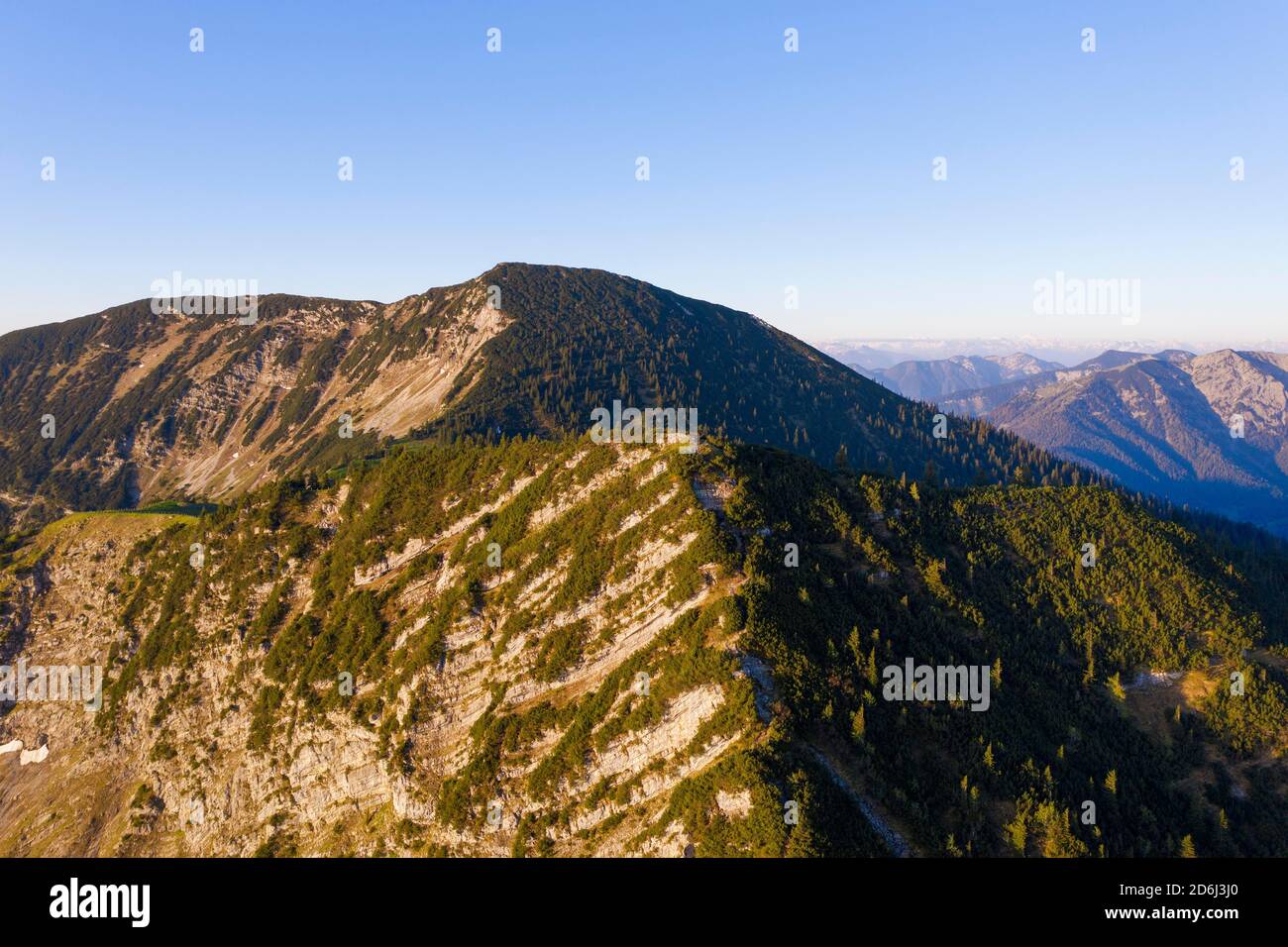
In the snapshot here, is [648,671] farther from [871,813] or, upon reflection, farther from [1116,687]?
[1116,687]

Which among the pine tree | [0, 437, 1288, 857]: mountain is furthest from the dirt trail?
the pine tree

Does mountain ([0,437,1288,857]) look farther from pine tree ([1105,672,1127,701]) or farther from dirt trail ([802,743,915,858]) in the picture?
pine tree ([1105,672,1127,701])

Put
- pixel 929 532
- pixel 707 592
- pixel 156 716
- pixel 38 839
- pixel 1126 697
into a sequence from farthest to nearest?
1. pixel 156 716
2. pixel 38 839
3. pixel 929 532
4. pixel 1126 697
5. pixel 707 592

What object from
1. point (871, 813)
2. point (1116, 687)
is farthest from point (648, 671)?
point (1116, 687)

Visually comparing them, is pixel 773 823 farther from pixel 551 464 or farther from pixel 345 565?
pixel 345 565

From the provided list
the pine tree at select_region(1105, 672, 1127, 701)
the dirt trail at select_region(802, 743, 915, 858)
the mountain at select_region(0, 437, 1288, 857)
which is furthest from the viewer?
the pine tree at select_region(1105, 672, 1127, 701)

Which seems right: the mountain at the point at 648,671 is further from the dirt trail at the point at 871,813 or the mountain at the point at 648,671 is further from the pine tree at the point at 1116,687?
the pine tree at the point at 1116,687

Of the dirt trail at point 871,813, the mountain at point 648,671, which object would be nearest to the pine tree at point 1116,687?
the mountain at point 648,671
